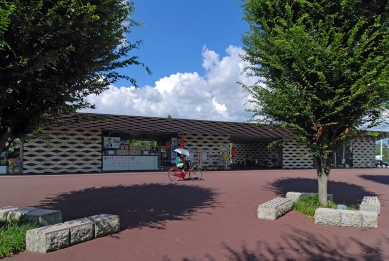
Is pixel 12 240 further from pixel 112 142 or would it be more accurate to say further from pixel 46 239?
pixel 112 142

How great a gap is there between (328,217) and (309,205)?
1.49 m

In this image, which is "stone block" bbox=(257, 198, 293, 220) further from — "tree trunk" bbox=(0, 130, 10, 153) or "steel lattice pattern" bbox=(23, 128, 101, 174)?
"steel lattice pattern" bbox=(23, 128, 101, 174)

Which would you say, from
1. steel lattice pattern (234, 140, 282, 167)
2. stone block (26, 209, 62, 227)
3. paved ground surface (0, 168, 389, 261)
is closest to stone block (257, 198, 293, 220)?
paved ground surface (0, 168, 389, 261)

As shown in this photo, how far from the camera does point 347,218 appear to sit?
7.11 m

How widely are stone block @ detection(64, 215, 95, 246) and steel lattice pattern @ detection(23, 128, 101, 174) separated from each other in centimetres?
1373

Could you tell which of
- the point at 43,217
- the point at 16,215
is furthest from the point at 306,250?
the point at 16,215

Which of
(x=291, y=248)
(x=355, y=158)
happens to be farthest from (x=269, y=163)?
(x=291, y=248)

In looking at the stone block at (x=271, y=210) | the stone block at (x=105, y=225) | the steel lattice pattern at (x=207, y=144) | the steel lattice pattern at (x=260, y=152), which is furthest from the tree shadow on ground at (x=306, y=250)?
the steel lattice pattern at (x=260, y=152)

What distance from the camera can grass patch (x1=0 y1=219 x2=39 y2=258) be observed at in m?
4.70

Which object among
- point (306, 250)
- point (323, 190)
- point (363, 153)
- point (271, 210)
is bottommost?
point (306, 250)

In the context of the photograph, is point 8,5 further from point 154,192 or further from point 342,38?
point 154,192

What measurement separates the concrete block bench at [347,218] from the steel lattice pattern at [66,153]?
15341mm

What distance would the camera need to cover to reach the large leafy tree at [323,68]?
7.36 meters

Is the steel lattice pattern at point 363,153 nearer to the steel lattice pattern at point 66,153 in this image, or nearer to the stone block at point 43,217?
the steel lattice pattern at point 66,153
